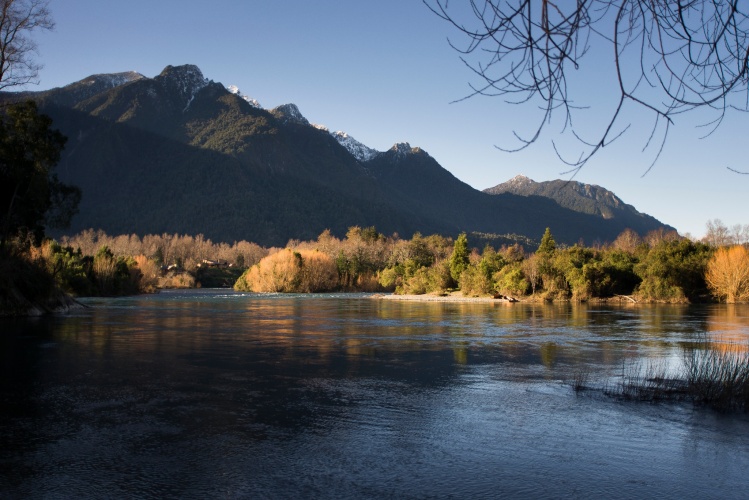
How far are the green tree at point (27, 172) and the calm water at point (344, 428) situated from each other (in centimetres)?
1557

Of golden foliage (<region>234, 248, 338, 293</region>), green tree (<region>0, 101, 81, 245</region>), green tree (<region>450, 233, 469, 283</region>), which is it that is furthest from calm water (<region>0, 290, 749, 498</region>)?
golden foliage (<region>234, 248, 338, 293</region>)

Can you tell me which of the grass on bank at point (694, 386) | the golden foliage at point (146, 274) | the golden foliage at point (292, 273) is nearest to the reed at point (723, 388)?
the grass on bank at point (694, 386)

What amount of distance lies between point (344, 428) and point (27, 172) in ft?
98.9

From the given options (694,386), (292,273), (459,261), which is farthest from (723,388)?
(292,273)

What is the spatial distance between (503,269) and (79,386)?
201 ft

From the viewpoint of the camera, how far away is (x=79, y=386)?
13891 millimetres

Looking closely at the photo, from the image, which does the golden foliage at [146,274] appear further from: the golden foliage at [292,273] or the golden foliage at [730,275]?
the golden foliage at [730,275]

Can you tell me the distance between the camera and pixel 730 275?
58.3 metres

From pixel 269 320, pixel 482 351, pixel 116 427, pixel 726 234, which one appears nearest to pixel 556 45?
pixel 116 427

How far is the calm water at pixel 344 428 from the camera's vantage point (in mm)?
7742

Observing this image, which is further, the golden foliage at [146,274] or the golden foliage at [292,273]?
the golden foliage at [292,273]

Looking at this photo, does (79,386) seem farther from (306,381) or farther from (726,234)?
(726,234)

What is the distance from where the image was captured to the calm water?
305 inches

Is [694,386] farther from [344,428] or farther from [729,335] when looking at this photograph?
[729,335]
